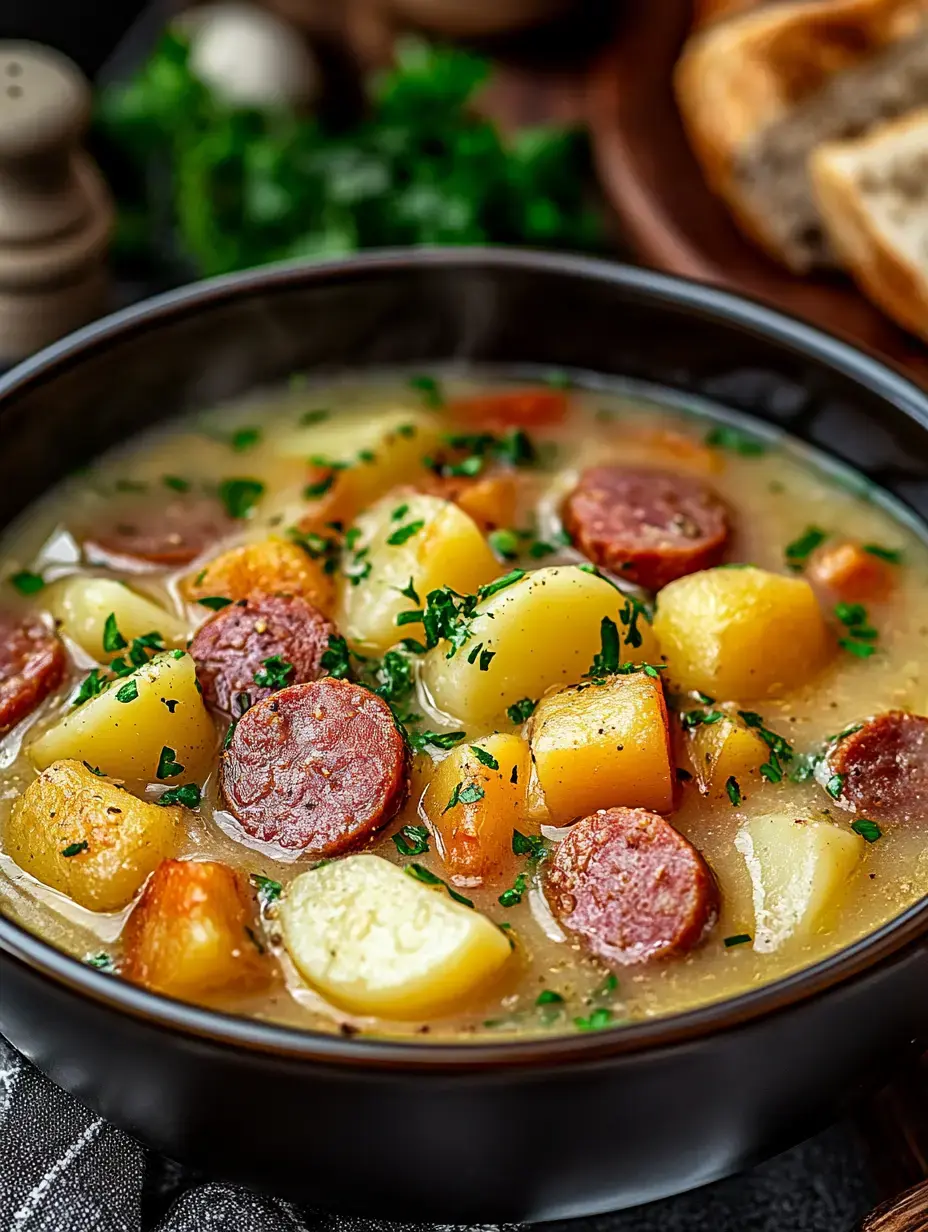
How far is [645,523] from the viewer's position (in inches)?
114

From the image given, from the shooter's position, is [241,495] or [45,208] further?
[45,208]

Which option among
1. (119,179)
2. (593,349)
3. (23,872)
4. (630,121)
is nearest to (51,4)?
(119,179)

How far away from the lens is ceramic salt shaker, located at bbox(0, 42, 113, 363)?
3.53 metres

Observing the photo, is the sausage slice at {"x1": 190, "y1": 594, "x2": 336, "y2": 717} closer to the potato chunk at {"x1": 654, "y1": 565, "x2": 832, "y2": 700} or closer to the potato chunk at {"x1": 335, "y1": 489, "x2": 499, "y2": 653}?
the potato chunk at {"x1": 335, "y1": 489, "x2": 499, "y2": 653}

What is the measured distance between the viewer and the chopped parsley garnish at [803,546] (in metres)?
2.96

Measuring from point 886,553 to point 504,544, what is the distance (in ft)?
2.44

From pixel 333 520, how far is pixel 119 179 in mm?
2178

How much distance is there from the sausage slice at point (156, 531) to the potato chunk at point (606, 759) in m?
0.89

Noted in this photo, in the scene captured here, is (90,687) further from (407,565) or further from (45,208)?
(45,208)

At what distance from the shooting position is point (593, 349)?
3.38 m

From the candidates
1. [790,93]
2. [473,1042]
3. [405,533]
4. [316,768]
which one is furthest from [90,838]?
[790,93]

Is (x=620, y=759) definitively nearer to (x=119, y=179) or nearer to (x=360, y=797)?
(x=360, y=797)

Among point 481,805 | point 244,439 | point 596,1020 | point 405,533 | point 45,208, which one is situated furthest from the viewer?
point 45,208

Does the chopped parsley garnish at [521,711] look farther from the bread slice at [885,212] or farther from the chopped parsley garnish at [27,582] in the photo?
the bread slice at [885,212]
